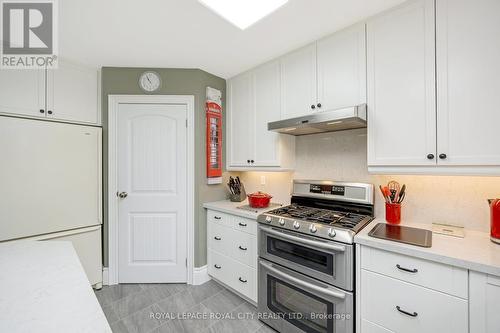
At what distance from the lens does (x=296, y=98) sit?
2.07 metres

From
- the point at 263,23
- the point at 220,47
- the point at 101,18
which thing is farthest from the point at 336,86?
the point at 101,18

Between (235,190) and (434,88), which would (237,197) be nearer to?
(235,190)

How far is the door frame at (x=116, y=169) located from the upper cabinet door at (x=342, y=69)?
1.42m

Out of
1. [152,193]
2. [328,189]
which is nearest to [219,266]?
[152,193]

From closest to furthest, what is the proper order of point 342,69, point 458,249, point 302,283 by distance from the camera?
point 458,249 < point 302,283 < point 342,69

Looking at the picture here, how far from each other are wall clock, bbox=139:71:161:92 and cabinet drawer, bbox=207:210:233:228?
153cm

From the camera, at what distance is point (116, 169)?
2.43 metres

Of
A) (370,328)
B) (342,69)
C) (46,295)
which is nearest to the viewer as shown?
(46,295)

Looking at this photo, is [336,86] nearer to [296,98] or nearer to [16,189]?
[296,98]

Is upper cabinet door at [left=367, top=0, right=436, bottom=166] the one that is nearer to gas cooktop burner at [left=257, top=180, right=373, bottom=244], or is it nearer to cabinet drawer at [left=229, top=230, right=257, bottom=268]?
gas cooktop burner at [left=257, top=180, right=373, bottom=244]

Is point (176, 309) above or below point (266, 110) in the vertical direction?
below

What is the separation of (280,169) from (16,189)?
7.88ft

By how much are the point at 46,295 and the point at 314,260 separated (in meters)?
1.45

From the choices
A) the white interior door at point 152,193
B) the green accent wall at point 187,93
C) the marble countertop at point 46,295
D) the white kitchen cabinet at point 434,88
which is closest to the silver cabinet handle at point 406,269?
the white kitchen cabinet at point 434,88
